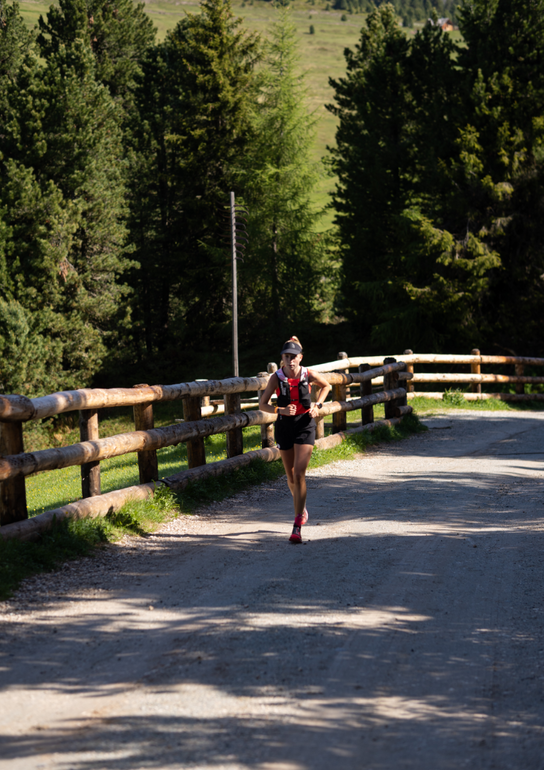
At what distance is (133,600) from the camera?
5129 mm

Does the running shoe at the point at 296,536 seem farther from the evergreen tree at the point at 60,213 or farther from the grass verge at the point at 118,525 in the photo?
the evergreen tree at the point at 60,213

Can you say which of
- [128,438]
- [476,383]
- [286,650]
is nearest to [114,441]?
[128,438]

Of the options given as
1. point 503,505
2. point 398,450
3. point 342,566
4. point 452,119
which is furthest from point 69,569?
point 452,119

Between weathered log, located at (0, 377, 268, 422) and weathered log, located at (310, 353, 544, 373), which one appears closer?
weathered log, located at (0, 377, 268, 422)

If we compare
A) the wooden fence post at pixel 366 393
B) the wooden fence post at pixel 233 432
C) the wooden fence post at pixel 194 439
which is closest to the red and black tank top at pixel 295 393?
the wooden fence post at pixel 194 439

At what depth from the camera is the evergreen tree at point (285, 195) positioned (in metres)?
40.8

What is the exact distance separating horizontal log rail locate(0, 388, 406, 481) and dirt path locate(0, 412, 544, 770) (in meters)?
0.86

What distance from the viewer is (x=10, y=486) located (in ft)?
19.0

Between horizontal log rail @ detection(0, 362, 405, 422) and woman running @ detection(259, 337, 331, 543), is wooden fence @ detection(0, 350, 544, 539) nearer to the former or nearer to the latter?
horizontal log rail @ detection(0, 362, 405, 422)

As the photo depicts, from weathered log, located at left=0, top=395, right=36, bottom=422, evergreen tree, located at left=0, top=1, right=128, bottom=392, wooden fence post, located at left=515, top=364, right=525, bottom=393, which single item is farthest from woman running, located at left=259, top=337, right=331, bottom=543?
evergreen tree, located at left=0, top=1, right=128, bottom=392

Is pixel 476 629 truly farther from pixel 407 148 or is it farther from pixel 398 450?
pixel 407 148

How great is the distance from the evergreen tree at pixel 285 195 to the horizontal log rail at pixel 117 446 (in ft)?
106

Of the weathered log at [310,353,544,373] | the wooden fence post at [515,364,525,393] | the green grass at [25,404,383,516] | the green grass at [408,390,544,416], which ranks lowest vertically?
the green grass at [25,404,383,516]

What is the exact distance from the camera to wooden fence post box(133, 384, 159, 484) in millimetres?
7633
